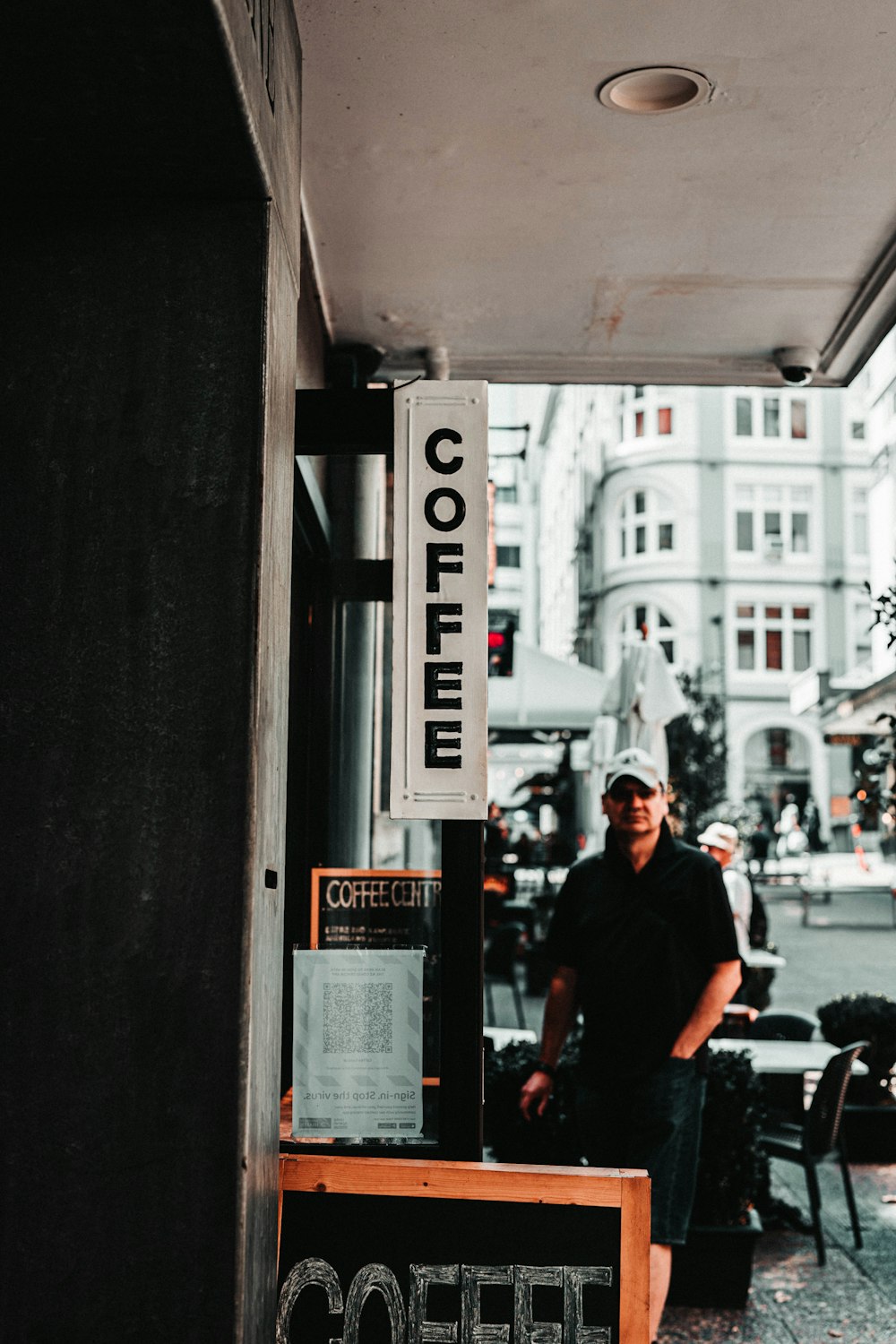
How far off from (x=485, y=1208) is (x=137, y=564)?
1.58 meters

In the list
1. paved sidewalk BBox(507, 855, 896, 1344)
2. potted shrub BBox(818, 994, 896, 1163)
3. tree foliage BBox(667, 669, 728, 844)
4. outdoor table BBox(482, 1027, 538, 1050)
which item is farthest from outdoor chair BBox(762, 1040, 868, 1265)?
tree foliage BBox(667, 669, 728, 844)

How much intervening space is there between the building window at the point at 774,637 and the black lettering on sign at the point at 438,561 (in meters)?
45.5

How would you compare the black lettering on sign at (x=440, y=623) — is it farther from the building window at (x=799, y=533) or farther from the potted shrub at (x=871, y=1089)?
the building window at (x=799, y=533)

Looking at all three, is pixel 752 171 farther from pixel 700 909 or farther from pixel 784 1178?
pixel 784 1178

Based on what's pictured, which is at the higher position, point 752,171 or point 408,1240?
point 752,171

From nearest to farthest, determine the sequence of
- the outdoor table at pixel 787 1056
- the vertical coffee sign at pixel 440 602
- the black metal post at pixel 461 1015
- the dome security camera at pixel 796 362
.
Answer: the black metal post at pixel 461 1015 < the vertical coffee sign at pixel 440 602 < the dome security camera at pixel 796 362 < the outdoor table at pixel 787 1056

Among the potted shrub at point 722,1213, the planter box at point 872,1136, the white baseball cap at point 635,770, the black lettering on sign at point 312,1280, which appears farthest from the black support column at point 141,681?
the planter box at point 872,1136

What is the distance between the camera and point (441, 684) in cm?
354

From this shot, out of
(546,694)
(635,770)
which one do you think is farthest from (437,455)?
(546,694)

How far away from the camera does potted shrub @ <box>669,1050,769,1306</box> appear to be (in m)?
5.57

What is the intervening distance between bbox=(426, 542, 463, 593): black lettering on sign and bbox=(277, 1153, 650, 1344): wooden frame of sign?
1.42m

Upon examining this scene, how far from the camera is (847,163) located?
15.0ft

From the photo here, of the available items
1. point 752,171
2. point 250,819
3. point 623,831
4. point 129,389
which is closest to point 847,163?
point 752,171

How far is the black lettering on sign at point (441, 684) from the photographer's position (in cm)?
353
